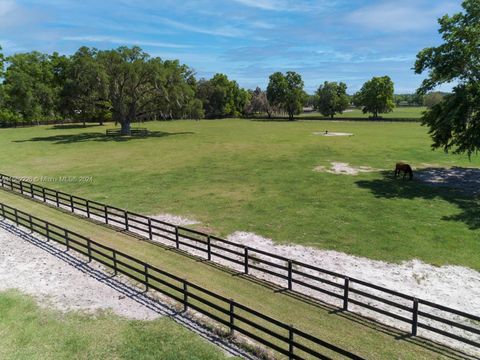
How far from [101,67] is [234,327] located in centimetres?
5551

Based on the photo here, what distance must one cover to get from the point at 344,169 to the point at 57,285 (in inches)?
1036

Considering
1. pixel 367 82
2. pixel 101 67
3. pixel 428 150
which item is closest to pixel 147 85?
pixel 101 67

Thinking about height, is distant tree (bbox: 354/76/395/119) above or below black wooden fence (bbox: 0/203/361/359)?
above

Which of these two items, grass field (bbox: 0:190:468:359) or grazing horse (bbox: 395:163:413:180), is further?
grazing horse (bbox: 395:163:413:180)

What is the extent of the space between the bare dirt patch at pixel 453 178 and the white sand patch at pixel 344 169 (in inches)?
172

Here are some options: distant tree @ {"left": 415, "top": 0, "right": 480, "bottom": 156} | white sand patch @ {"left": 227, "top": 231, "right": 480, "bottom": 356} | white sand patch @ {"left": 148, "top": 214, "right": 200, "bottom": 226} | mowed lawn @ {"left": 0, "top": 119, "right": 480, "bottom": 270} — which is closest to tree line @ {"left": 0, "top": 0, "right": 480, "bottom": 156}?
distant tree @ {"left": 415, "top": 0, "right": 480, "bottom": 156}

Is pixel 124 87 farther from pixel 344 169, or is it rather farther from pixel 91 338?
pixel 91 338

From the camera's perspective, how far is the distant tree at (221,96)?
12650cm

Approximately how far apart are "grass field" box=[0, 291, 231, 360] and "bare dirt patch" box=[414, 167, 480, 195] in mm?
23157

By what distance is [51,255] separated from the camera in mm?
15008

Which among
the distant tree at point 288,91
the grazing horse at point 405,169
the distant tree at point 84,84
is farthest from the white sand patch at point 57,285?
the distant tree at point 288,91

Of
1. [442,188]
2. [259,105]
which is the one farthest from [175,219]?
[259,105]

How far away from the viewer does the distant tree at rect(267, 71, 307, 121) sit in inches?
4530

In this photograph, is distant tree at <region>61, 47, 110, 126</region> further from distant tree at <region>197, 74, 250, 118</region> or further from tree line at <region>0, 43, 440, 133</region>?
distant tree at <region>197, 74, 250, 118</region>
